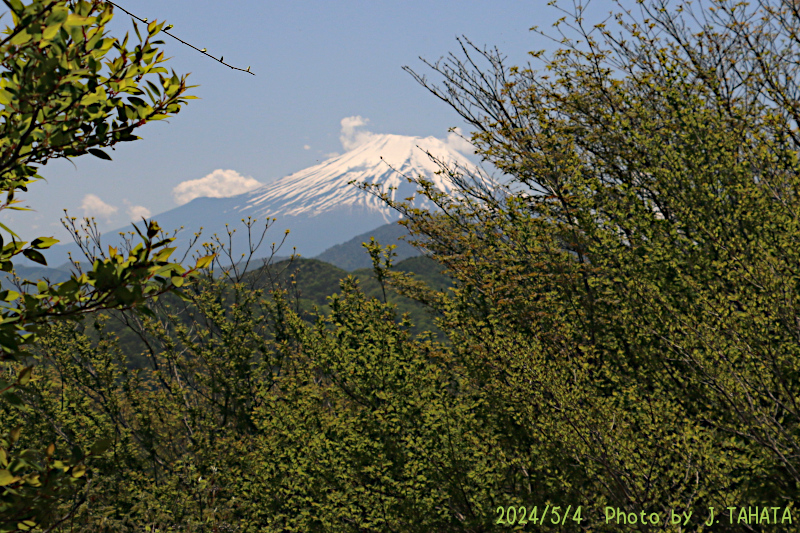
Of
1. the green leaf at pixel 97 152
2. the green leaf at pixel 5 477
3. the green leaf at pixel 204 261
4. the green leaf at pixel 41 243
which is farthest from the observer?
the green leaf at pixel 97 152

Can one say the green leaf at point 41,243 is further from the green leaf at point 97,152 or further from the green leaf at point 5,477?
the green leaf at point 5,477

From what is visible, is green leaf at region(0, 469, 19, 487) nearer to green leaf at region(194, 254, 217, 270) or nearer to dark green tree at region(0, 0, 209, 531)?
dark green tree at region(0, 0, 209, 531)

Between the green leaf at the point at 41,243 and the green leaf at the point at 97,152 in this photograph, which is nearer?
the green leaf at the point at 41,243

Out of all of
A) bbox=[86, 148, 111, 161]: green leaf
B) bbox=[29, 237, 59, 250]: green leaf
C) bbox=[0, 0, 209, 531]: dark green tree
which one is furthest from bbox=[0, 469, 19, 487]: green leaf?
bbox=[86, 148, 111, 161]: green leaf

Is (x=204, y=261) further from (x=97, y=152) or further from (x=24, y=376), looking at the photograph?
(x=97, y=152)

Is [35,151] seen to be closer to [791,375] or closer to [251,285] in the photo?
[791,375]

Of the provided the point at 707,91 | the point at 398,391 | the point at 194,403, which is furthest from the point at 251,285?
the point at 707,91

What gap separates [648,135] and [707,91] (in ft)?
6.14

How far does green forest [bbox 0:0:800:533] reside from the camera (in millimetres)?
2162

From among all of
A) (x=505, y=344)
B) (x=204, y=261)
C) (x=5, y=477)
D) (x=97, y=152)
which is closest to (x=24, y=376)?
(x=5, y=477)

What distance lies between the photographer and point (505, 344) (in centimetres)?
585

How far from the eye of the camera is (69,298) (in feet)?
6.37

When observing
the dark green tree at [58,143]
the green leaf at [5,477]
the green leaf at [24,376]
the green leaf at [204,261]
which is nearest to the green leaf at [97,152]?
the dark green tree at [58,143]

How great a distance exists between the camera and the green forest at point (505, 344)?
216 centimetres
